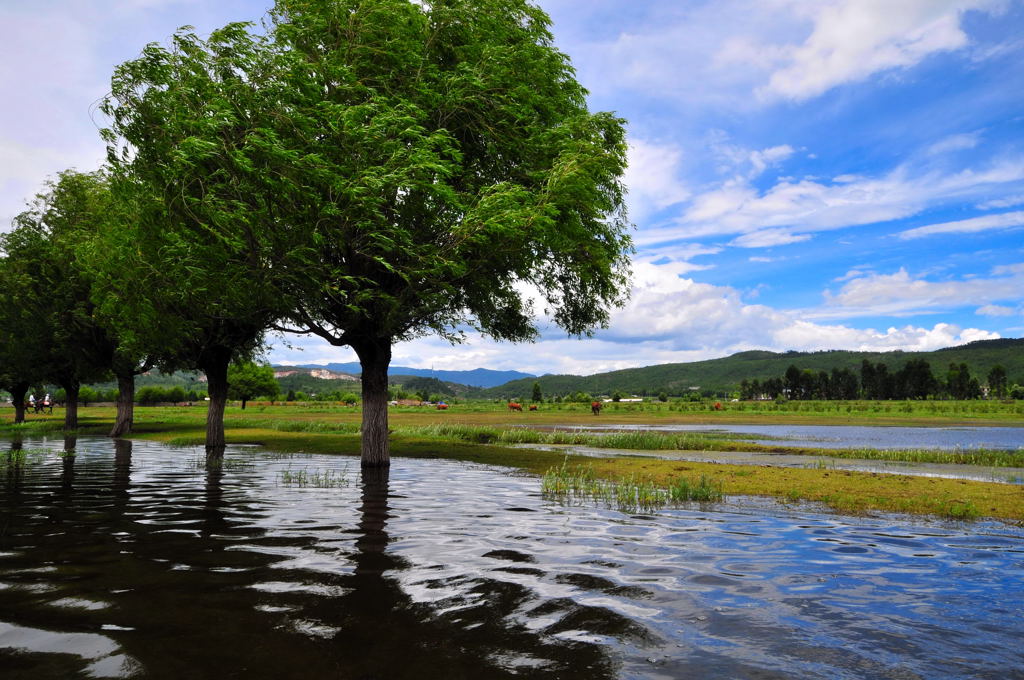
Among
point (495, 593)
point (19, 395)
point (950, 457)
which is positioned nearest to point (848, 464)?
point (950, 457)

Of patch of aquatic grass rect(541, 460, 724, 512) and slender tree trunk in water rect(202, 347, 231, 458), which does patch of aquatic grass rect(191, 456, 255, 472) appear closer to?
slender tree trunk in water rect(202, 347, 231, 458)

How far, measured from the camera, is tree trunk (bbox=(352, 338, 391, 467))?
2406cm

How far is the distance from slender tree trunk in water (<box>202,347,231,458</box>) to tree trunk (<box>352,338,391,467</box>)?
12976mm

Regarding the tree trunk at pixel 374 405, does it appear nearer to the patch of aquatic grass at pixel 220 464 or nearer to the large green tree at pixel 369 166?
the large green tree at pixel 369 166

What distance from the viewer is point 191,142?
16.1 meters

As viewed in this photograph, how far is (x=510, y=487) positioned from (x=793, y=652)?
12968 mm

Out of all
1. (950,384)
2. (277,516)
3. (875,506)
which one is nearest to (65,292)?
(277,516)

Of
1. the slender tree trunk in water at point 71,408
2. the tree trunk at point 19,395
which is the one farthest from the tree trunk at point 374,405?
the tree trunk at point 19,395

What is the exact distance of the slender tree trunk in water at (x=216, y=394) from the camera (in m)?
33.3

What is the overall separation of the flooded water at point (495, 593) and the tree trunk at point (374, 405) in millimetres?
9079

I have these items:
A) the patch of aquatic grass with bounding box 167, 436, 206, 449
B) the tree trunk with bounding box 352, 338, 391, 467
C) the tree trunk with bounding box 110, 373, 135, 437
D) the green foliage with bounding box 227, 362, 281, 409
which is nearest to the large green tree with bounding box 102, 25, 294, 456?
the tree trunk with bounding box 352, 338, 391, 467

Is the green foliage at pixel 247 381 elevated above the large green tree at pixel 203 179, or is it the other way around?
the large green tree at pixel 203 179

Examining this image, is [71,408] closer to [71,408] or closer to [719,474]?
[71,408]

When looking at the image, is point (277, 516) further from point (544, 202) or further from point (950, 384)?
point (950, 384)
